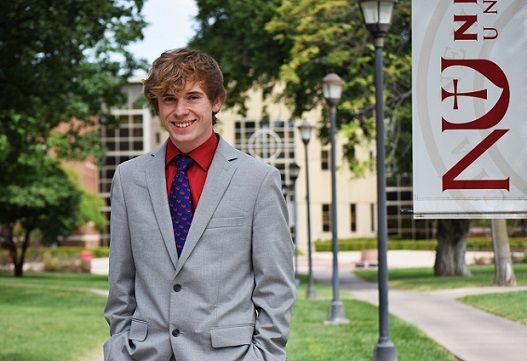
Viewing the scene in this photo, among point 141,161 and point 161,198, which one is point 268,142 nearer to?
point 141,161

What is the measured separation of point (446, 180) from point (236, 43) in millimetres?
30166

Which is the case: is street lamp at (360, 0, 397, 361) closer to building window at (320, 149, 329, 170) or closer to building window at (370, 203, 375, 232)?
building window at (370, 203, 375, 232)

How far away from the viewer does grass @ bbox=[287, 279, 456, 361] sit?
49.1ft

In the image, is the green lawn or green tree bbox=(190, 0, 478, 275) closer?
the green lawn

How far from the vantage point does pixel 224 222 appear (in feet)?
13.7

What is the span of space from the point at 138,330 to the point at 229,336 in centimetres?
32

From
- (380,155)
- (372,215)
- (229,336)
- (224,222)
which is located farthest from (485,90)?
(372,215)

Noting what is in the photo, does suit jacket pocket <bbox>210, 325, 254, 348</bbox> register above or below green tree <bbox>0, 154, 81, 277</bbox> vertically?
below

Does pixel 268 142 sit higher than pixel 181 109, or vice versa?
pixel 268 142

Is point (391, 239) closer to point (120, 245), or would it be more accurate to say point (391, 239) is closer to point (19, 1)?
point (19, 1)

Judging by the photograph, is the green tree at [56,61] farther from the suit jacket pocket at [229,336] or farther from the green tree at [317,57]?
the suit jacket pocket at [229,336]

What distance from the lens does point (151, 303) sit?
13.9 feet

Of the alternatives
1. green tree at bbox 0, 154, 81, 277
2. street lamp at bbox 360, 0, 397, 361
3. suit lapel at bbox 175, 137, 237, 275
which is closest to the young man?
suit lapel at bbox 175, 137, 237, 275

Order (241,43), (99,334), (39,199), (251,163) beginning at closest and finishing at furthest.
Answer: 1. (251,163)
2. (99,334)
3. (241,43)
4. (39,199)
